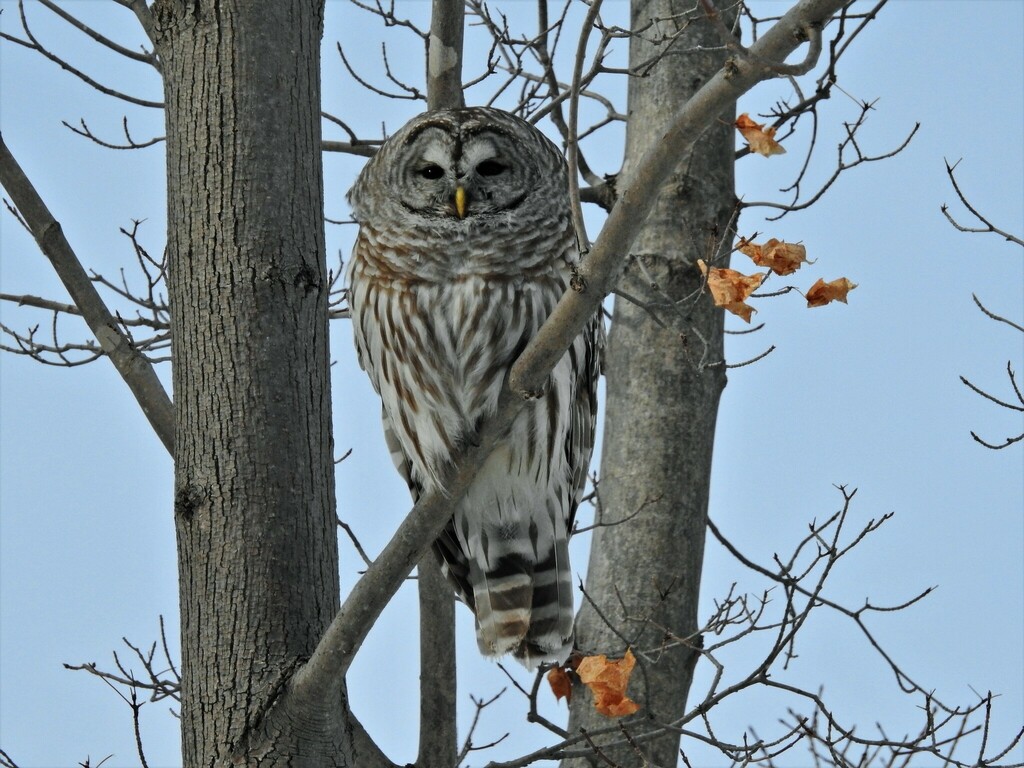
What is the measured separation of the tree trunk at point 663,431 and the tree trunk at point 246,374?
4.11 ft

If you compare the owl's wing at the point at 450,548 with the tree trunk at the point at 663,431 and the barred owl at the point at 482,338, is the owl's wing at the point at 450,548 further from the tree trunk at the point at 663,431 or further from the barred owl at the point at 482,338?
the tree trunk at the point at 663,431

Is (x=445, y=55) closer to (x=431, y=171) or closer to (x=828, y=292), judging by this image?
(x=431, y=171)

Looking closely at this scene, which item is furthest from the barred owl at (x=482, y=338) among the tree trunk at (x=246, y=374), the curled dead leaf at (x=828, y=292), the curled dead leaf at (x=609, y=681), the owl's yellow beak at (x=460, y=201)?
the curled dead leaf at (x=828, y=292)

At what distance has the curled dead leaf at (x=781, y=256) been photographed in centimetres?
374

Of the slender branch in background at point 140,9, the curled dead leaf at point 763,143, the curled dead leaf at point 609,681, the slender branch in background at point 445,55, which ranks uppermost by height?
the slender branch in background at point 140,9

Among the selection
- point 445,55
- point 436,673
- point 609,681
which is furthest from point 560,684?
point 445,55

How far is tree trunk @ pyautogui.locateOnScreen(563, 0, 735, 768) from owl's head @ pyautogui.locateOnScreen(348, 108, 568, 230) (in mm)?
453

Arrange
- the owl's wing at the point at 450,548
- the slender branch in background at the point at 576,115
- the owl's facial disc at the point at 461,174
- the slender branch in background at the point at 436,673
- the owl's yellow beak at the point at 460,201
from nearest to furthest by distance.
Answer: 1. the slender branch in background at the point at 576,115
2. the slender branch in background at the point at 436,673
3. the owl's yellow beak at the point at 460,201
4. the owl's facial disc at the point at 461,174
5. the owl's wing at the point at 450,548

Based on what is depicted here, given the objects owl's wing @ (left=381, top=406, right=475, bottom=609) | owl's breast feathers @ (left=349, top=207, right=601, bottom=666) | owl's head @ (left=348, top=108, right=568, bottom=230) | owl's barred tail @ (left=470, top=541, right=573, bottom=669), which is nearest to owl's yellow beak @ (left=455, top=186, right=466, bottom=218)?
owl's head @ (left=348, top=108, right=568, bottom=230)

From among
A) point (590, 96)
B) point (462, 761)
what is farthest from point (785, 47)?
point (590, 96)

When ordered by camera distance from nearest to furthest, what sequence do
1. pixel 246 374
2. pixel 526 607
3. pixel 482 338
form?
pixel 246 374, pixel 482 338, pixel 526 607

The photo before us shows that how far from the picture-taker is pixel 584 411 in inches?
177

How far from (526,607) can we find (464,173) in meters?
1.48

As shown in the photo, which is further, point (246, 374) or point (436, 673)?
point (436, 673)
